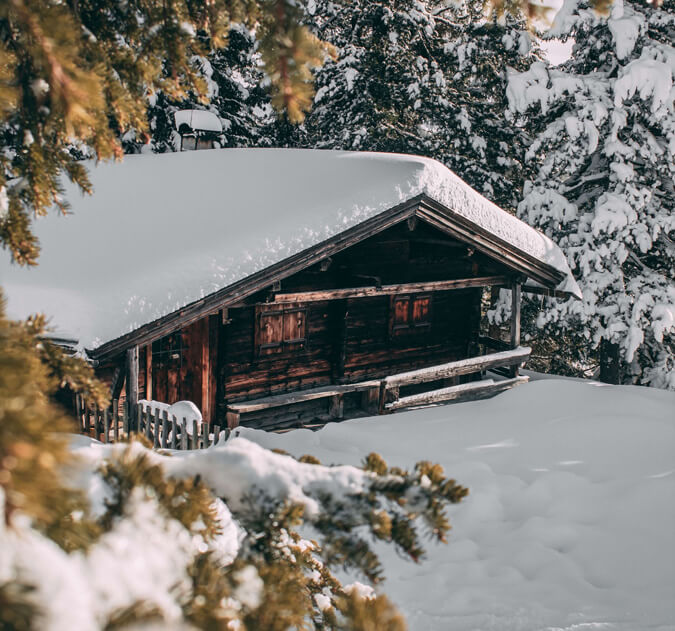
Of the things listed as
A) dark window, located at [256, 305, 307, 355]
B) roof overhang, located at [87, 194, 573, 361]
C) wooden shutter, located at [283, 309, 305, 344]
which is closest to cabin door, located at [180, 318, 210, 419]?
dark window, located at [256, 305, 307, 355]

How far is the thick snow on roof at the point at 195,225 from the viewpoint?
7848 mm

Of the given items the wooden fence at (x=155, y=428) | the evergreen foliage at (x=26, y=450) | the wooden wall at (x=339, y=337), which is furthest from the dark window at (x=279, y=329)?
the evergreen foliage at (x=26, y=450)

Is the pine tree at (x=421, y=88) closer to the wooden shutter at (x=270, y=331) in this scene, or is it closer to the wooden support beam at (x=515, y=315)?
the wooden support beam at (x=515, y=315)

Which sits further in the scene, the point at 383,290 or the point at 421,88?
the point at 421,88

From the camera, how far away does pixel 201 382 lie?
10.6 m

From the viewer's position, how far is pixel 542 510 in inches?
274

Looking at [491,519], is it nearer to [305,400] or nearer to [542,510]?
[542,510]

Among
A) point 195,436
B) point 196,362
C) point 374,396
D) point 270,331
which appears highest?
point 270,331

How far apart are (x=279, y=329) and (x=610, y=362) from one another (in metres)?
10.6

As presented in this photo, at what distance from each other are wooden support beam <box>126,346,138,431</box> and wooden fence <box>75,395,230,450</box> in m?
0.01

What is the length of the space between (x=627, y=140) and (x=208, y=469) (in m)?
16.9

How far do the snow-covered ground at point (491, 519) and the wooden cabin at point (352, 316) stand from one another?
6.53 feet

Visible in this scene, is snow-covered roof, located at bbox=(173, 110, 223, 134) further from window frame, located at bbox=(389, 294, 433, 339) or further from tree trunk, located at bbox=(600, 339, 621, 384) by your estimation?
tree trunk, located at bbox=(600, 339, 621, 384)

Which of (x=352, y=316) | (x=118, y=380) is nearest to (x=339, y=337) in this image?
(x=352, y=316)
